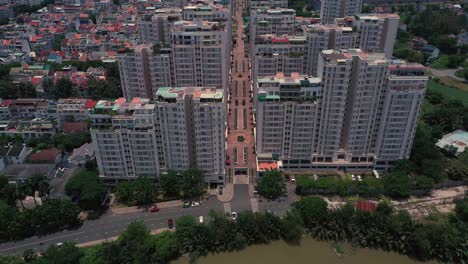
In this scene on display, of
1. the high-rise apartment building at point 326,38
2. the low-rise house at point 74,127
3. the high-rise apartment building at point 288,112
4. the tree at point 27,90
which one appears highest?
the high-rise apartment building at point 326,38

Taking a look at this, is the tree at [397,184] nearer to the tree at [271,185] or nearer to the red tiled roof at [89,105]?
the tree at [271,185]

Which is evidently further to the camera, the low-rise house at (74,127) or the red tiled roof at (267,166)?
the low-rise house at (74,127)

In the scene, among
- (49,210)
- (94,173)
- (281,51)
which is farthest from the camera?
(281,51)

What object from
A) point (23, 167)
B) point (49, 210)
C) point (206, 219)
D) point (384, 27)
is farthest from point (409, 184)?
point (23, 167)

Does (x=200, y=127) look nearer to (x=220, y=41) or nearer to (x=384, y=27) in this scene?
(x=220, y=41)

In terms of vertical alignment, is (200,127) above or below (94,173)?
above

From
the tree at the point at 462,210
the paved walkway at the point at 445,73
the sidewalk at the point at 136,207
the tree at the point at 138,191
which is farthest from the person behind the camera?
the paved walkway at the point at 445,73

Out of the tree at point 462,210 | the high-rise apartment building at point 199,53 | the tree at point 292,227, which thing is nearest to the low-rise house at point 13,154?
the high-rise apartment building at point 199,53
